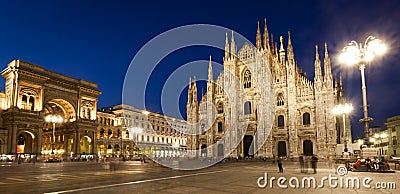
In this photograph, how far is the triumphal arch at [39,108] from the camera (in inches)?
1759

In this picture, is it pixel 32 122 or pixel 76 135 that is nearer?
pixel 32 122

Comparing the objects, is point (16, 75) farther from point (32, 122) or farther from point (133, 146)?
point (133, 146)

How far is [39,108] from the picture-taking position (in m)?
48.9

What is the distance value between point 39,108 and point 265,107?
39.9m

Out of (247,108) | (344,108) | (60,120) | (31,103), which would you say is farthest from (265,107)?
(31,103)

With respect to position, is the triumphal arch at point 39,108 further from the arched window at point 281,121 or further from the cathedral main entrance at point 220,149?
the arched window at point 281,121

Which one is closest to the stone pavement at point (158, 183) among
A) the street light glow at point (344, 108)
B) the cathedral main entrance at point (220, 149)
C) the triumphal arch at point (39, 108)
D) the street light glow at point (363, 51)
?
the street light glow at point (363, 51)

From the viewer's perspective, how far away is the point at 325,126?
1741 inches

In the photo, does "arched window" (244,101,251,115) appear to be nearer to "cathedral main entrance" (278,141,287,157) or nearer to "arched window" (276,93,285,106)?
"arched window" (276,93,285,106)

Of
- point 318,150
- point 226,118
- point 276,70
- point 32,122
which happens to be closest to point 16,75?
point 32,122

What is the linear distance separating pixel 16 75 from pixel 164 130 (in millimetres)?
51605

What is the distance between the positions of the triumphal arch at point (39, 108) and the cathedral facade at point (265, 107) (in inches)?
867

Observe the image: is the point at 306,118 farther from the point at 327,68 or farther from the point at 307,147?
the point at 327,68

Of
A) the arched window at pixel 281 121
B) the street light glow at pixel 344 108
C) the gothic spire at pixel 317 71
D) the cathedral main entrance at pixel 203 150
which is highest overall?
the gothic spire at pixel 317 71
